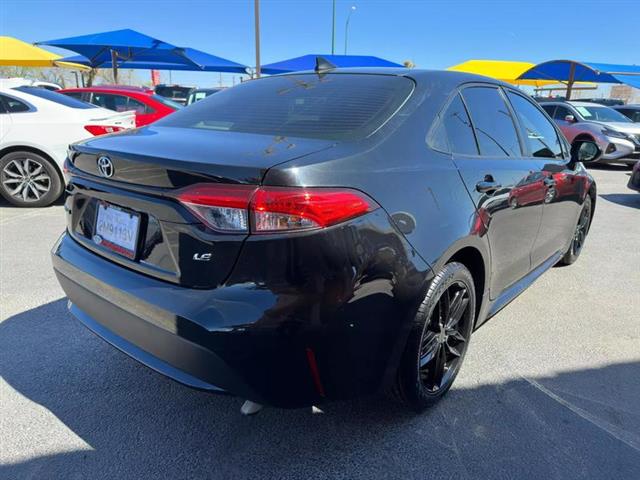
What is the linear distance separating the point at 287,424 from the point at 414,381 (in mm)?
637

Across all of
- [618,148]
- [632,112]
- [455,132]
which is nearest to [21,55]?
[618,148]

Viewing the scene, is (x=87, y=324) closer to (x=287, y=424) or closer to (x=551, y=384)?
(x=287, y=424)

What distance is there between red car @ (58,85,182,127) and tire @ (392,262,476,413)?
7110 millimetres

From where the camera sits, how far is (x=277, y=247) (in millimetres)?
1569

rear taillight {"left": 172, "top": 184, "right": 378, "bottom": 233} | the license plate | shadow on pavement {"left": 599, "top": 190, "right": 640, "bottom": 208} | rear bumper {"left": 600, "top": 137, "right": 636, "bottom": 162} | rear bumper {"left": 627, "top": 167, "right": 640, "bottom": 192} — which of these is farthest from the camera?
rear bumper {"left": 600, "top": 137, "right": 636, "bottom": 162}

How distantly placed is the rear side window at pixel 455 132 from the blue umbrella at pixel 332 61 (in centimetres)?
1410

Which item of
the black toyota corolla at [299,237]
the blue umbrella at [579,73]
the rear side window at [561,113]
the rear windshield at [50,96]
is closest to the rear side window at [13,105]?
the rear windshield at [50,96]

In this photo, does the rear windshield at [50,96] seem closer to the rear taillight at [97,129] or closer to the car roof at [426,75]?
the rear taillight at [97,129]

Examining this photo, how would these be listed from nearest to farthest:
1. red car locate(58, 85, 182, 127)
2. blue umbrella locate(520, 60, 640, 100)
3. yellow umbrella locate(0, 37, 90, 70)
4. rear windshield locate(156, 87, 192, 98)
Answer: red car locate(58, 85, 182, 127) < yellow umbrella locate(0, 37, 90, 70) < blue umbrella locate(520, 60, 640, 100) < rear windshield locate(156, 87, 192, 98)

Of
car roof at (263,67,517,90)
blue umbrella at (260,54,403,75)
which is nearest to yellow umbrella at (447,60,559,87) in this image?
blue umbrella at (260,54,403,75)

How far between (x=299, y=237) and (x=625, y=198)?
8.81 metres

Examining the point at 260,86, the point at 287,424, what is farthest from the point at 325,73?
the point at 287,424

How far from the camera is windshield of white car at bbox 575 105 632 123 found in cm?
1252

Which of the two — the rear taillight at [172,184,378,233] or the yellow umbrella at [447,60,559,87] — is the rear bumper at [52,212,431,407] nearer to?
the rear taillight at [172,184,378,233]
